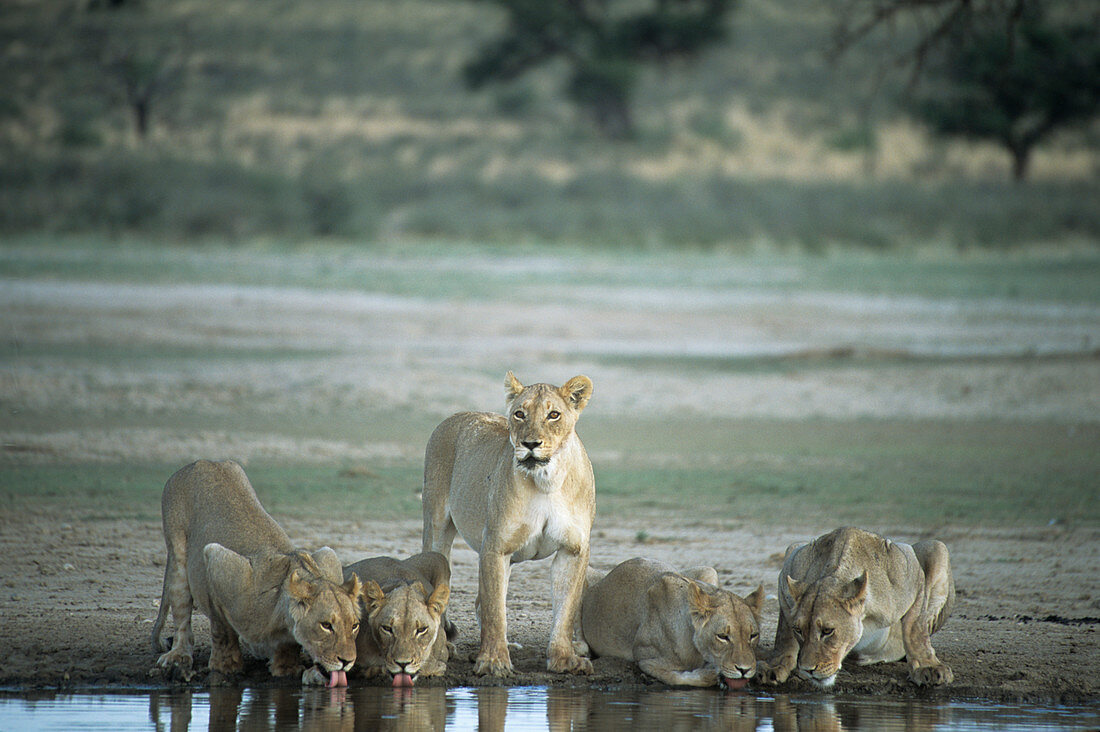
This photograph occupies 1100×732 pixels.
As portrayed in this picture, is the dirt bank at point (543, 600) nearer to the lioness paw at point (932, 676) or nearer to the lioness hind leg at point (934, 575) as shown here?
the lioness paw at point (932, 676)

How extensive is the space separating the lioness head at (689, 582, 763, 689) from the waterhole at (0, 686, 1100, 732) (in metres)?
0.12

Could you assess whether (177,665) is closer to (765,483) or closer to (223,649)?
(223,649)

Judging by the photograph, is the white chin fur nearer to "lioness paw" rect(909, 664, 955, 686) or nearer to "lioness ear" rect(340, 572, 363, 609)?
"lioness paw" rect(909, 664, 955, 686)

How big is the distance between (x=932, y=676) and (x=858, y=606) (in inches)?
22.9

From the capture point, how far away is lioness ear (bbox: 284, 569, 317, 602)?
707 centimetres

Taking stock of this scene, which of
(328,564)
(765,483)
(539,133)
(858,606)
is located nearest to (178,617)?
(328,564)

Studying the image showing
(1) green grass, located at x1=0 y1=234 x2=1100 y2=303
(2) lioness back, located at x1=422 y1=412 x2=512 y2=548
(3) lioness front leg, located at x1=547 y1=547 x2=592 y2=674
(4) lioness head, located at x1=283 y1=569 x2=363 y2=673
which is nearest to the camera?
(4) lioness head, located at x1=283 y1=569 x2=363 y2=673

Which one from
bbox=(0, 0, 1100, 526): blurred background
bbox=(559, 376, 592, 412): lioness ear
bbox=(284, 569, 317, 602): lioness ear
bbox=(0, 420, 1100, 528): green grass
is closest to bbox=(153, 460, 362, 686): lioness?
bbox=(284, 569, 317, 602): lioness ear

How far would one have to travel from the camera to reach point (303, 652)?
743 centimetres

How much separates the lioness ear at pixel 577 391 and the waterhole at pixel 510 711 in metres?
1.37

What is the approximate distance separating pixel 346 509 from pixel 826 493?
381cm

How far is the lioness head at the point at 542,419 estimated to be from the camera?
288 inches

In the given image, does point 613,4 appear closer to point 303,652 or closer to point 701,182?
point 701,182

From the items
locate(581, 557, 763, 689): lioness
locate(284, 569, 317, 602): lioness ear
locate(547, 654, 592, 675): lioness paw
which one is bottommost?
locate(547, 654, 592, 675): lioness paw
